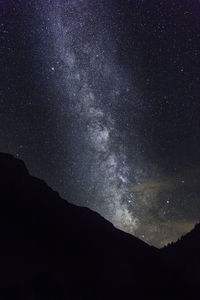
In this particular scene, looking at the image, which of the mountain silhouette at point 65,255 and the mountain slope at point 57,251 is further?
the mountain silhouette at point 65,255

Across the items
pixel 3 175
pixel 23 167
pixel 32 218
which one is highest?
pixel 23 167

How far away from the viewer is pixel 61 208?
54.6 metres

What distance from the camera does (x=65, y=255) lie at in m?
44.6

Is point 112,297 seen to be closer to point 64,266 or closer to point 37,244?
point 64,266

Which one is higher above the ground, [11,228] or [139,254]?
[139,254]

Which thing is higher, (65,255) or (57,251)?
(65,255)

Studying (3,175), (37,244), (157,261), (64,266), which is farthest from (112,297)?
(3,175)

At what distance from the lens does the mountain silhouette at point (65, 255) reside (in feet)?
123

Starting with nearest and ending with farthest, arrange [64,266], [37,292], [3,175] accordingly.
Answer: [37,292], [64,266], [3,175]

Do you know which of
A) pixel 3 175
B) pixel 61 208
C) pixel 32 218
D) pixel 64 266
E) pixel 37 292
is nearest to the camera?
pixel 37 292

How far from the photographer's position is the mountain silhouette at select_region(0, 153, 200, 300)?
123ft

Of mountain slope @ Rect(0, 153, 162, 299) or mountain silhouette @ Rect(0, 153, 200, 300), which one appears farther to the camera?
mountain silhouette @ Rect(0, 153, 200, 300)

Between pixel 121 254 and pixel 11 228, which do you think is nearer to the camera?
pixel 11 228

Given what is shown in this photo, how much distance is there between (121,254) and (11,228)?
15.6 metres
